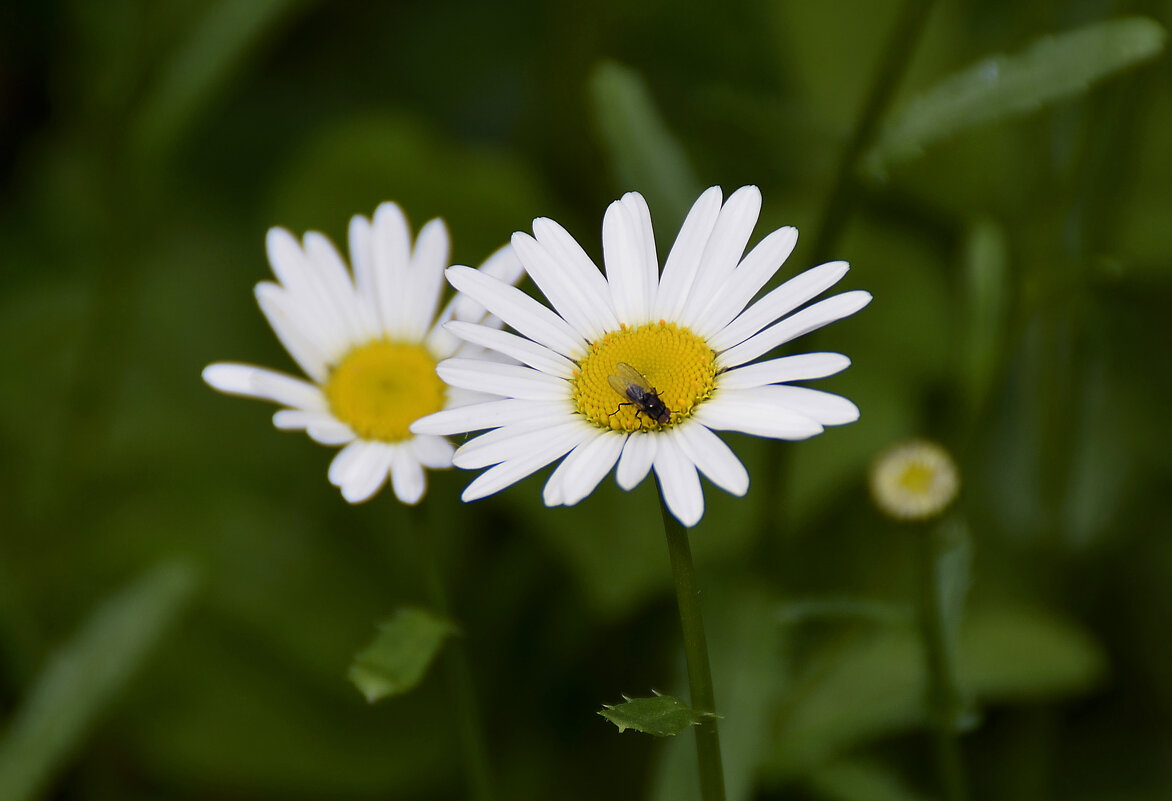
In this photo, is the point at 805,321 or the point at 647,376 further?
the point at 647,376

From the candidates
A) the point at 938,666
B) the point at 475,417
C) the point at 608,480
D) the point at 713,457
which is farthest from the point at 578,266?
the point at 608,480

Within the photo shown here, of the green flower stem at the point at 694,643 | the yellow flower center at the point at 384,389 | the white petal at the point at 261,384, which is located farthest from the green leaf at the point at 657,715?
Result: the white petal at the point at 261,384

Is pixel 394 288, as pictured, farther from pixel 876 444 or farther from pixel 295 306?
pixel 876 444

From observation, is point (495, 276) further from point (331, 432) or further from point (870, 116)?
point (870, 116)

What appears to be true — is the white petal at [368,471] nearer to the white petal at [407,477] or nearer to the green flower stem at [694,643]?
the white petal at [407,477]

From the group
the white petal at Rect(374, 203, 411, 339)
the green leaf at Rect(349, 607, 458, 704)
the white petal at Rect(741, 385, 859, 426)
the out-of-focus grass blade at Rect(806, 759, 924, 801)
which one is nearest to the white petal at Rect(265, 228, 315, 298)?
the white petal at Rect(374, 203, 411, 339)

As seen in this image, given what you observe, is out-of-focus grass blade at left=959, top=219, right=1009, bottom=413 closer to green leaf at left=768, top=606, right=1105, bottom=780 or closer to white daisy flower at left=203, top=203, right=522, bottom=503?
green leaf at left=768, top=606, right=1105, bottom=780
